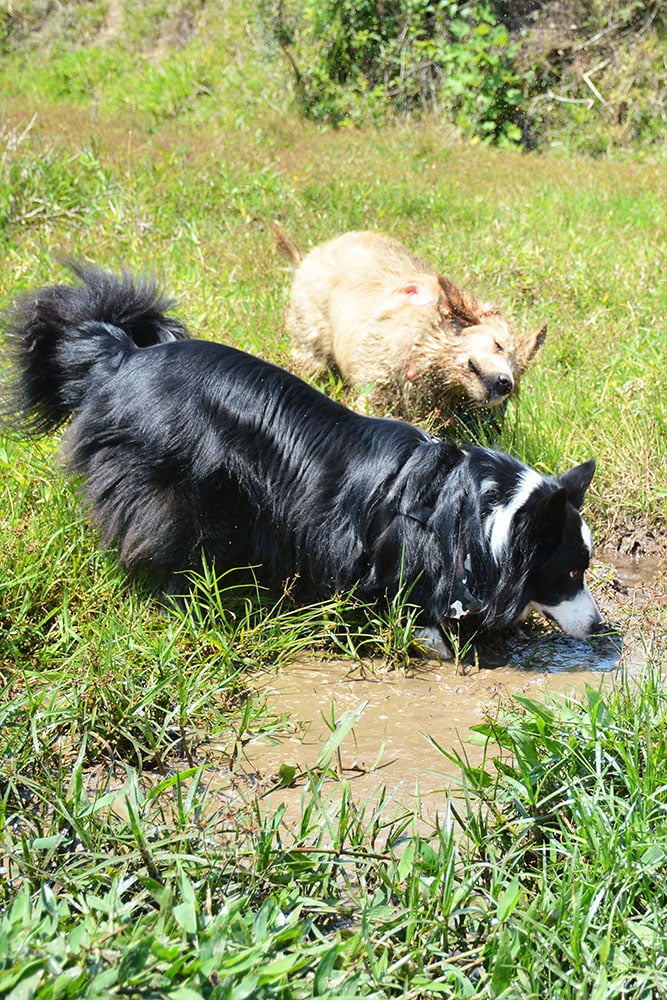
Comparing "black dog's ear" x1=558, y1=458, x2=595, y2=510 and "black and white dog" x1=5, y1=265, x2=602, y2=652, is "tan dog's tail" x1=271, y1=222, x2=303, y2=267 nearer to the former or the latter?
"black and white dog" x1=5, y1=265, x2=602, y2=652

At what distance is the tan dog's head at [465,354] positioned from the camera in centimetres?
529

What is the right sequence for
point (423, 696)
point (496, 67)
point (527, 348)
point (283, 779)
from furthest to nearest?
point (496, 67)
point (527, 348)
point (423, 696)
point (283, 779)

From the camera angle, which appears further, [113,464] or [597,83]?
[597,83]

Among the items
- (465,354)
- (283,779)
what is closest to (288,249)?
(465,354)

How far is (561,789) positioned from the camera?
2.60 m

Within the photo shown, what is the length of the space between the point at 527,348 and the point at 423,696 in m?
2.59

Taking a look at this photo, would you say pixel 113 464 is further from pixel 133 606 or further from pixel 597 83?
pixel 597 83

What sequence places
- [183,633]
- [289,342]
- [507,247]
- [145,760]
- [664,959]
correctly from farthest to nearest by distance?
[507,247], [289,342], [183,633], [145,760], [664,959]

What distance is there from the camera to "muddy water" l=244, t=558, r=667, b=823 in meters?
2.95

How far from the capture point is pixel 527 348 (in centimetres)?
547

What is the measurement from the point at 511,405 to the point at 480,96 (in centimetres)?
856

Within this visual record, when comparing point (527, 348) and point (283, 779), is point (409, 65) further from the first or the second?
point (283, 779)

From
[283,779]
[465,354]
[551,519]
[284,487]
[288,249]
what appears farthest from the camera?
[288,249]

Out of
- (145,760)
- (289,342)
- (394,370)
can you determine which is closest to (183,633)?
(145,760)
